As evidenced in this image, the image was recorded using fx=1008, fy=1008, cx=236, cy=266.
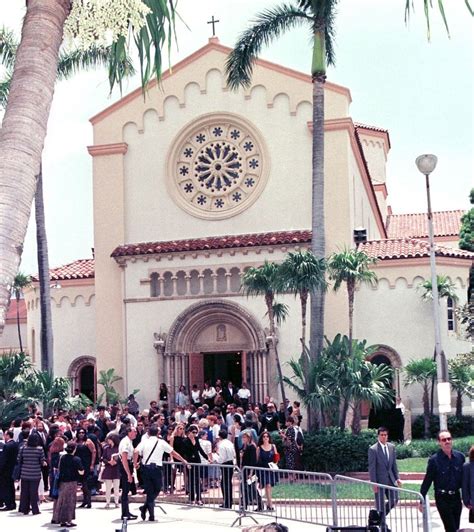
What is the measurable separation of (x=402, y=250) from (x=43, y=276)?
12518mm

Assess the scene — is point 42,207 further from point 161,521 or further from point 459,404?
point 161,521

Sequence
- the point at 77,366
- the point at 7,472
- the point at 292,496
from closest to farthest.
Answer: the point at 292,496, the point at 7,472, the point at 77,366

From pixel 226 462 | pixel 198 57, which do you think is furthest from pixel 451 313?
pixel 226 462

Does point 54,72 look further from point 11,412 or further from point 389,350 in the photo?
point 389,350

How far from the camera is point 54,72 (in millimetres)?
8844

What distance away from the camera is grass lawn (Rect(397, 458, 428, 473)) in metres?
23.0

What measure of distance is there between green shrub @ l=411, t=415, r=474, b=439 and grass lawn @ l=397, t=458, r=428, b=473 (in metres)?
6.14

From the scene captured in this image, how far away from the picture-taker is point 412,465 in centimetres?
2406

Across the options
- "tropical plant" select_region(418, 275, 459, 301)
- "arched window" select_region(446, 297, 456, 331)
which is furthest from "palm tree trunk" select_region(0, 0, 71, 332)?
"arched window" select_region(446, 297, 456, 331)

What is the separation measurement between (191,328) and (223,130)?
7.41 metres

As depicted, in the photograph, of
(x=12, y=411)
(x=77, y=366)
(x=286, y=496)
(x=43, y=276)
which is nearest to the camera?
(x=286, y=496)

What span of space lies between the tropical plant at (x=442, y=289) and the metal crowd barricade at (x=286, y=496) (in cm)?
1679

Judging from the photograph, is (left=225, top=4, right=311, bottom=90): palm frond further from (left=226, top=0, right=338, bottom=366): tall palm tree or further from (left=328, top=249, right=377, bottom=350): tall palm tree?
(left=328, top=249, right=377, bottom=350): tall palm tree

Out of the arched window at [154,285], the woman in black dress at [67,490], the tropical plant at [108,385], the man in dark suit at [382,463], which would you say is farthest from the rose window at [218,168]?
the man in dark suit at [382,463]
